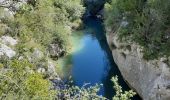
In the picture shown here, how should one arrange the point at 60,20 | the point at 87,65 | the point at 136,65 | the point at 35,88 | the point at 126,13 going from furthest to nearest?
the point at 60,20 → the point at 87,65 → the point at 126,13 → the point at 136,65 → the point at 35,88

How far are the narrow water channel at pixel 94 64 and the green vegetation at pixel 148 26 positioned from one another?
421cm

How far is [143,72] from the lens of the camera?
82.2 ft

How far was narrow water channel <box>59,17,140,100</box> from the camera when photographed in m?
30.0

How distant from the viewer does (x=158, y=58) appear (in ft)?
75.7

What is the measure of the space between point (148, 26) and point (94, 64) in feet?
35.5

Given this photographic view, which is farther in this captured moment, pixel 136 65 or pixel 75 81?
pixel 75 81

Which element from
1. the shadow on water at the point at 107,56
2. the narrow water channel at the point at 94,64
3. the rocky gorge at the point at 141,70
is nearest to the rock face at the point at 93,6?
the shadow on water at the point at 107,56

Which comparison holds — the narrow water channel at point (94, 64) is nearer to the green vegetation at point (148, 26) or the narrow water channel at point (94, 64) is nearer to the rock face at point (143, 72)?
the rock face at point (143, 72)

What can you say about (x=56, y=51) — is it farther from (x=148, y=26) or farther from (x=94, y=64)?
(x=148, y=26)

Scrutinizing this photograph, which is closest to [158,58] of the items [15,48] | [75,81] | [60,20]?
[75,81]

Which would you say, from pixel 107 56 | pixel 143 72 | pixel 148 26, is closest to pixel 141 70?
pixel 143 72

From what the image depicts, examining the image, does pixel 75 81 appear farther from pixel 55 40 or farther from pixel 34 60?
pixel 55 40

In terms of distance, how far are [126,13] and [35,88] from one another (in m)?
Result: 16.4

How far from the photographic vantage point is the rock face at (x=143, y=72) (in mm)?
22159
